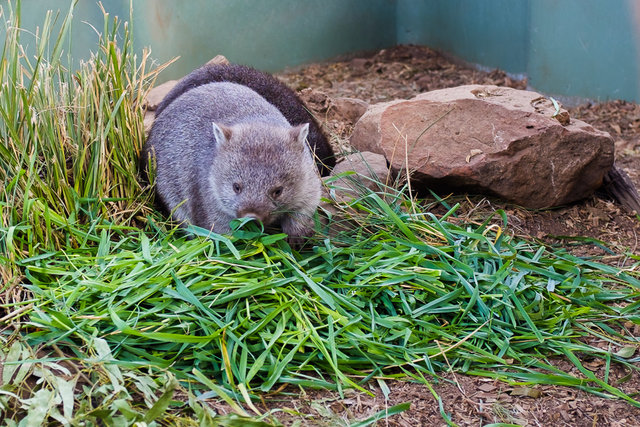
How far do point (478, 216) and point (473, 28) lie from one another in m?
4.85

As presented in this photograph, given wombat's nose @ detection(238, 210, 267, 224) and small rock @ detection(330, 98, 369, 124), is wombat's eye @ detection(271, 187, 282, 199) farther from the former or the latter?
small rock @ detection(330, 98, 369, 124)

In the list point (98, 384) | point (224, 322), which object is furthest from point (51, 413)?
point (224, 322)

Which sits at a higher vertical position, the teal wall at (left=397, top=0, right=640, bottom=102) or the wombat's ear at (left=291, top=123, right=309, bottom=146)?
the wombat's ear at (left=291, top=123, right=309, bottom=146)

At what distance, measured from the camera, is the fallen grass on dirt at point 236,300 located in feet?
12.0

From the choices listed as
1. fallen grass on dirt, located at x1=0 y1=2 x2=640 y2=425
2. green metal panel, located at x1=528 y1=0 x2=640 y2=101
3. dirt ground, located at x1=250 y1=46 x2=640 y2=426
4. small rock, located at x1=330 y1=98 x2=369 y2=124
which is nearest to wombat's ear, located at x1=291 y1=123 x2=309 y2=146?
fallen grass on dirt, located at x1=0 y1=2 x2=640 y2=425

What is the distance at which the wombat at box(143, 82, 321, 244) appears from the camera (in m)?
4.49

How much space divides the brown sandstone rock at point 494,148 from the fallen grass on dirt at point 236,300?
1.51 ft

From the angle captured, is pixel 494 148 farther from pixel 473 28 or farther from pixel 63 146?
pixel 473 28

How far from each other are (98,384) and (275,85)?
11.2 feet

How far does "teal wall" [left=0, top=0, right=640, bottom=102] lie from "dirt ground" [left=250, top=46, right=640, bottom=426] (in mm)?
229

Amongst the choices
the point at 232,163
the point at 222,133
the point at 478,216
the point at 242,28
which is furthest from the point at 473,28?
the point at 232,163

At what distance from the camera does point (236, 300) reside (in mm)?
4047

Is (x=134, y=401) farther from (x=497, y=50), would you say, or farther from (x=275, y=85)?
(x=497, y=50)

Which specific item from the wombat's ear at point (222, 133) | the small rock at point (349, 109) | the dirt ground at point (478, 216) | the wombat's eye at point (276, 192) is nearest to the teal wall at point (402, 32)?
the dirt ground at point (478, 216)
